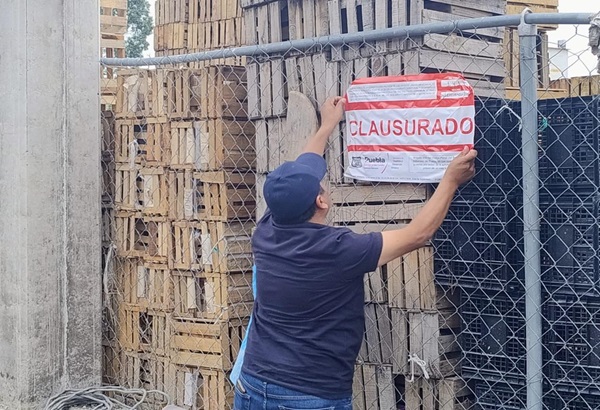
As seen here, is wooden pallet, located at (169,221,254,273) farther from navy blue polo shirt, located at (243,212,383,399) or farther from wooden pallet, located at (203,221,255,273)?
navy blue polo shirt, located at (243,212,383,399)

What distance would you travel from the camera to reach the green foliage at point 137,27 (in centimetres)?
3173

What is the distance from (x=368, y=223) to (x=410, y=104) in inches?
34.2

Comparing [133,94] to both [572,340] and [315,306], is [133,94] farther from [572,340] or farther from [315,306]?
[572,340]

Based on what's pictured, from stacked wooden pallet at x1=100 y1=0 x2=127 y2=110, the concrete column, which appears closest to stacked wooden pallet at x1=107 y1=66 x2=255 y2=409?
the concrete column

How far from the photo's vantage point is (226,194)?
6.39 m

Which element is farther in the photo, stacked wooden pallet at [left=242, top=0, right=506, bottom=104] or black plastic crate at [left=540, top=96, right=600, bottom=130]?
stacked wooden pallet at [left=242, top=0, right=506, bottom=104]

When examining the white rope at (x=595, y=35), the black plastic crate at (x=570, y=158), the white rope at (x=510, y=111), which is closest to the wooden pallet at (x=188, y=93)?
the white rope at (x=510, y=111)

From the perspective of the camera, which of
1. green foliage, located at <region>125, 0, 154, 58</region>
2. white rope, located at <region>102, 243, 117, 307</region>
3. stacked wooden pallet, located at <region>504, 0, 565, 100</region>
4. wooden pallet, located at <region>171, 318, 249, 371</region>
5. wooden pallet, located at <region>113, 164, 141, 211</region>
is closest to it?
wooden pallet, located at <region>171, 318, 249, 371</region>

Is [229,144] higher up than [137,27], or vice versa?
[137,27]

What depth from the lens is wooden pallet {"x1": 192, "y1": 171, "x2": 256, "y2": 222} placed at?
6.39 meters

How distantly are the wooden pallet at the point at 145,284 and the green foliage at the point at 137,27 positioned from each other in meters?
25.6

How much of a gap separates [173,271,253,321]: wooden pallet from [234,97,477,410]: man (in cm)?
228

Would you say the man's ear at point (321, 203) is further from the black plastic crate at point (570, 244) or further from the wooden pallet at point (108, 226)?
the wooden pallet at point (108, 226)

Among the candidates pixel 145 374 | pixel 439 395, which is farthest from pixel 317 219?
pixel 145 374
